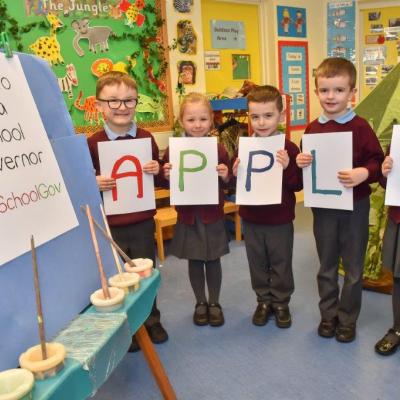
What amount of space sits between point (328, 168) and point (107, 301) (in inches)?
43.4

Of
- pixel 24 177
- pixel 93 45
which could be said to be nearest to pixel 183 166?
pixel 24 177

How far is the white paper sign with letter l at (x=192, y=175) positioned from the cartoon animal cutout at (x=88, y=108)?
1.64m

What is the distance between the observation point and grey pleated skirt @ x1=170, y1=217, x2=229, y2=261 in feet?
6.52

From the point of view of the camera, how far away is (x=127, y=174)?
5.65ft

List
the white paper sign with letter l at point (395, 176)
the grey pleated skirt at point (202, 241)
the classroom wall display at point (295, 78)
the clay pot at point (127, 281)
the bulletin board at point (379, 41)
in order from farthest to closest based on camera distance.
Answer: the bulletin board at point (379, 41)
the classroom wall display at point (295, 78)
the grey pleated skirt at point (202, 241)
the white paper sign with letter l at point (395, 176)
the clay pot at point (127, 281)

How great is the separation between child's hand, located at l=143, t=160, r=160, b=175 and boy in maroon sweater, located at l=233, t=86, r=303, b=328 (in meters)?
0.36

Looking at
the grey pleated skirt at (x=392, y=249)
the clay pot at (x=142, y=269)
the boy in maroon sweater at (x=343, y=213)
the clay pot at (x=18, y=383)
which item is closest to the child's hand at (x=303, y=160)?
the boy in maroon sweater at (x=343, y=213)

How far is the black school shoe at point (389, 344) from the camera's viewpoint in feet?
5.72

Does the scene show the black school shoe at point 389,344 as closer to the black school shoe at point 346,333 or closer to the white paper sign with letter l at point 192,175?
the black school shoe at point 346,333

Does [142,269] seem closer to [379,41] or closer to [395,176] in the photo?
[395,176]

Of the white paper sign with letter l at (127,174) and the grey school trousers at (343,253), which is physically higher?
the white paper sign with letter l at (127,174)

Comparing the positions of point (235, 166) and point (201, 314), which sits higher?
point (235, 166)

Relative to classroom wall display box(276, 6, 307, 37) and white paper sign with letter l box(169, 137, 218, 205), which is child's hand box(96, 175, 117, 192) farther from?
classroom wall display box(276, 6, 307, 37)

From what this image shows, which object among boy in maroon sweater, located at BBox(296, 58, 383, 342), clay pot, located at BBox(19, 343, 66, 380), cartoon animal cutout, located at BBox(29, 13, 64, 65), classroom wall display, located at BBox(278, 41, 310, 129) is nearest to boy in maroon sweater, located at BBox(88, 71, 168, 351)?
boy in maroon sweater, located at BBox(296, 58, 383, 342)
